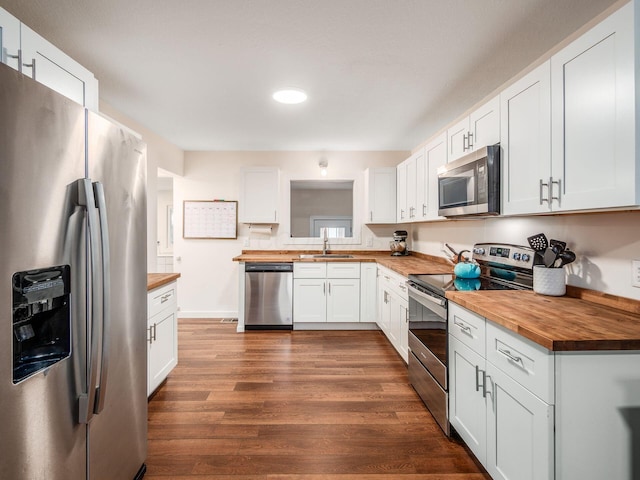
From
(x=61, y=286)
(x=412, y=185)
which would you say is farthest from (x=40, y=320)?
(x=412, y=185)

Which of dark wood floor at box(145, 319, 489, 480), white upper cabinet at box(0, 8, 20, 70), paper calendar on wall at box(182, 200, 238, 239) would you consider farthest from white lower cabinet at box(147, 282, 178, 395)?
paper calendar on wall at box(182, 200, 238, 239)

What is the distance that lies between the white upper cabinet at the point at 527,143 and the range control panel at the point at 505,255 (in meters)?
0.36

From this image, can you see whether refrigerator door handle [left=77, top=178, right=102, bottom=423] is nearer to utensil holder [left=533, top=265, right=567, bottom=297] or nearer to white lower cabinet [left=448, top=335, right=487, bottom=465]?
white lower cabinet [left=448, top=335, right=487, bottom=465]

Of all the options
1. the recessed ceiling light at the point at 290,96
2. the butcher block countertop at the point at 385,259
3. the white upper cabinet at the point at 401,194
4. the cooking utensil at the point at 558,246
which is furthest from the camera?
the white upper cabinet at the point at 401,194

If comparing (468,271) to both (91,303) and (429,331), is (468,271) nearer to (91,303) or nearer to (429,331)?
(429,331)

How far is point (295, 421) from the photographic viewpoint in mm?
2137

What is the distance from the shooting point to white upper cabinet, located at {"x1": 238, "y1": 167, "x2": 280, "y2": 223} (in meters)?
4.41

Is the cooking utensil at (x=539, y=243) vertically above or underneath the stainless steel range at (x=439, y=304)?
above

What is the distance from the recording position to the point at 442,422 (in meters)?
2.01

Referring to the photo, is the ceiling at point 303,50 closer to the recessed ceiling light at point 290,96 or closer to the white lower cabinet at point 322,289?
the recessed ceiling light at point 290,96

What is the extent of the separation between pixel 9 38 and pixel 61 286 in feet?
3.39

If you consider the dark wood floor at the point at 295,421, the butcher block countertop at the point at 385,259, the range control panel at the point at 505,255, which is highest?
the range control panel at the point at 505,255

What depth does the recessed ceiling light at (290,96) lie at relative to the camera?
2631mm

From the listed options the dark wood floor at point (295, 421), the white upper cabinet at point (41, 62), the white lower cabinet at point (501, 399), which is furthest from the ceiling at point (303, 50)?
the dark wood floor at point (295, 421)
